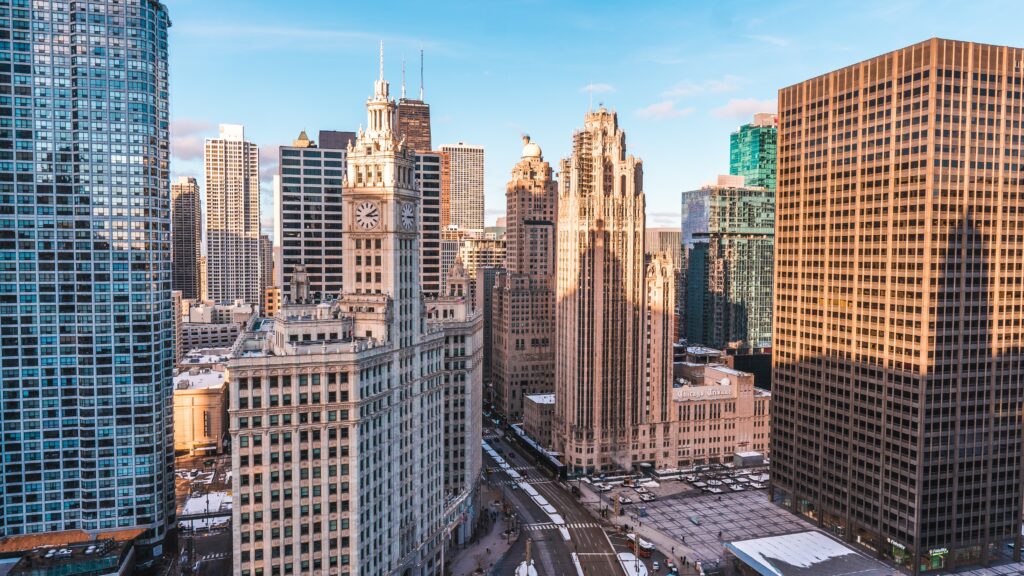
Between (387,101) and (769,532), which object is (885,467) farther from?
(387,101)

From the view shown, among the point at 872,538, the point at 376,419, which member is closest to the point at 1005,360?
the point at 872,538

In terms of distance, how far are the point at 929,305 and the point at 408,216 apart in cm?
10486

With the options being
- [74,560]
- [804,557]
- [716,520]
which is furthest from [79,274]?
[716,520]

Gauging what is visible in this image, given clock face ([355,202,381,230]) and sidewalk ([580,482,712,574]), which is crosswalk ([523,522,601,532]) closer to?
sidewalk ([580,482,712,574])

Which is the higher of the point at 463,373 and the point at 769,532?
the point at 463,373

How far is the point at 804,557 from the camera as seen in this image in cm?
14175

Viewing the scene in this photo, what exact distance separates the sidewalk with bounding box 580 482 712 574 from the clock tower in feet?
268

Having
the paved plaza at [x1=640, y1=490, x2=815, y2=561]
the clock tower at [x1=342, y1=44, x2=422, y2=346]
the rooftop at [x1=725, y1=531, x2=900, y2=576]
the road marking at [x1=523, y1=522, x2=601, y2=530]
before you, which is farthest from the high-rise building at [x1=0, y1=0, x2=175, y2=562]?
the rooftop at [x1=725, y1=531, x2=900, y2=576]

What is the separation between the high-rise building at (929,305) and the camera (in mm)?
143625

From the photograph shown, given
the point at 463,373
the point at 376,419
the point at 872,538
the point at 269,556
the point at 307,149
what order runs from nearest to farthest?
the point at 269,556, the point at 376,419, the point at 872,538, the point at 463,373, the point at 307,149

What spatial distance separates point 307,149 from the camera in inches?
7766

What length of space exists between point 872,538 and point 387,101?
5395 inches

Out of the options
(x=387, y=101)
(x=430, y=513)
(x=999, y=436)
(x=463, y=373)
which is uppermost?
(x=387, y=101)

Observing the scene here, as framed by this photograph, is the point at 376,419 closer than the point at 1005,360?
Yes
